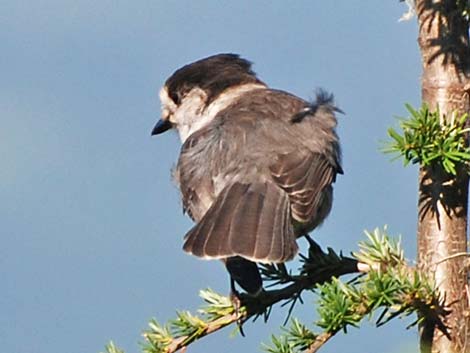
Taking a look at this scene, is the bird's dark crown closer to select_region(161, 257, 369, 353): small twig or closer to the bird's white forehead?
the bird's white forehead

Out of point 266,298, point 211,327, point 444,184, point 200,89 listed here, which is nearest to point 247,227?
point 266,298

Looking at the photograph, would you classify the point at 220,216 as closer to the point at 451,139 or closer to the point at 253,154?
the point at 253,154

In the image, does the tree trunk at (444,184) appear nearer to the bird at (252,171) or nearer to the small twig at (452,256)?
the small twig at (452,256)

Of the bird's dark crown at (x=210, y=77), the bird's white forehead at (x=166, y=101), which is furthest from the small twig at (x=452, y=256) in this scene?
the bird's white forehead at (x=166, y=101)

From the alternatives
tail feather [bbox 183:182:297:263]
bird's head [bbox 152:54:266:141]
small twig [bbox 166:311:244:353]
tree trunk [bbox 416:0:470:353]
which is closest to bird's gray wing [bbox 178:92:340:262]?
tail feather [bbox 183:182:297:263]

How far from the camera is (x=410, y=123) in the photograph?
251 centimetres

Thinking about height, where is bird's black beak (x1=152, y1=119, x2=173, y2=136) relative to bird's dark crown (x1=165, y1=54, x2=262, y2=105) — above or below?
below

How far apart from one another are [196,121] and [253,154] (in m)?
1.20

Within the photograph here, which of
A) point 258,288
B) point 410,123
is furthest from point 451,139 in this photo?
point 258,288

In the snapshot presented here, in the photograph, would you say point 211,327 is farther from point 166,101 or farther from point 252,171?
point 166,101

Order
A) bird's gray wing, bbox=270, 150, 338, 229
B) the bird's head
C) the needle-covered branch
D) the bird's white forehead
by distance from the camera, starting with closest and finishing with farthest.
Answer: the needle-covered branch → bird's gray wing, bbox=270, 150, 338, 229 → the bird's head → the bird's white forehead

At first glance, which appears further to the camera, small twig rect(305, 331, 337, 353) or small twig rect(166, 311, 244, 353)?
small twig rect(166, 311, 244, 353)

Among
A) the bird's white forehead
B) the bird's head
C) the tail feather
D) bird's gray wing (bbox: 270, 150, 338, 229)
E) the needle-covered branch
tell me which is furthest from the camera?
the bird's white forehead

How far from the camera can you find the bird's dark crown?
520cm
